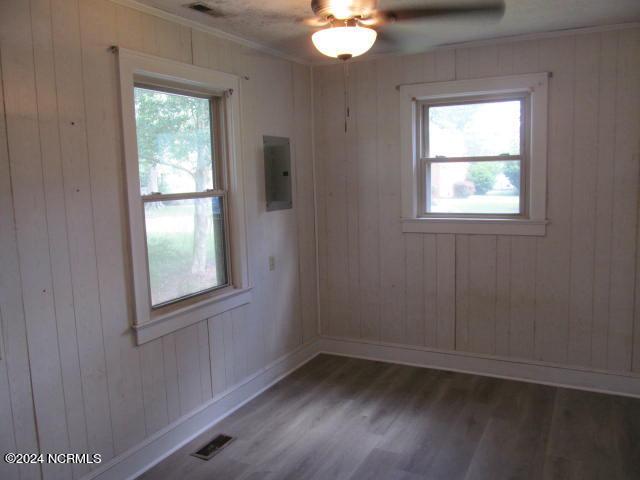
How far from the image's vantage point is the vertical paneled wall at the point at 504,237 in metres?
3.54

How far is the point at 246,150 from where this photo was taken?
3.63 m

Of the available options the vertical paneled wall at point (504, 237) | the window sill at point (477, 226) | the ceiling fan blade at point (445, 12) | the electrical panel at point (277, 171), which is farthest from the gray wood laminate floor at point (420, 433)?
the ceiling fan blade at point (445, 12)

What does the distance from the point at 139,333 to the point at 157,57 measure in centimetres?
149

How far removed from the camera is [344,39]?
2.21 meters

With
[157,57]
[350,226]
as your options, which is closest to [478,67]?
[350,226]

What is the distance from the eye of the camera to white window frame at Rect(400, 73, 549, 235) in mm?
3697

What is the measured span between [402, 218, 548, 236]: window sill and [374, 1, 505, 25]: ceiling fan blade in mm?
1869

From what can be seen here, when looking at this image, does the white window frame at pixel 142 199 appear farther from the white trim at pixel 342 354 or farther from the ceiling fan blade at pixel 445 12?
the ceiling fan blade at pixel 445 12

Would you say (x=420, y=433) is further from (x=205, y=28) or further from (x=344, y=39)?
(x=205, y=28)

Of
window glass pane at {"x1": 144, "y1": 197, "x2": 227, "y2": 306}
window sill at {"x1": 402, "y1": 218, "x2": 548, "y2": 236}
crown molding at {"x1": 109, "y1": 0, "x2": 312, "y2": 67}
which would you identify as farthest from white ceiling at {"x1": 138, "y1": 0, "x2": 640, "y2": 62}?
window sill at {"x1": 402, "y1": 218, "x2": 548, "y2": 236}

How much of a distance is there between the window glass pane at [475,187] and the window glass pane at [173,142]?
179cm

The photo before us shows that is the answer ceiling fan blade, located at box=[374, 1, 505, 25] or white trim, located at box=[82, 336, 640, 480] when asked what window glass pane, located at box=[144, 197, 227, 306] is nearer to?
white trim, located at box=[82, 336, 640, 480]

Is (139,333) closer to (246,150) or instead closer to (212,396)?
(212,396)

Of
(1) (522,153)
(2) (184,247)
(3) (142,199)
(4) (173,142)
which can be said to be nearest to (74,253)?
(3) (142,199)
